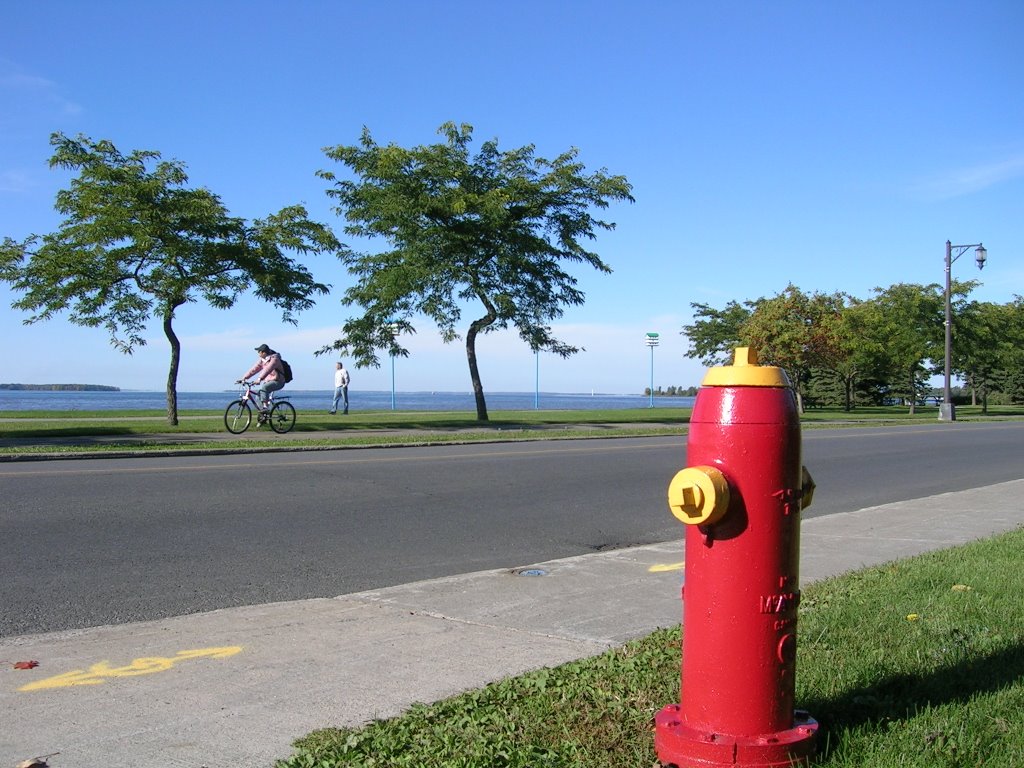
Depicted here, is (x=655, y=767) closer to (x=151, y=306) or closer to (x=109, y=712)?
(x=109, y=712)

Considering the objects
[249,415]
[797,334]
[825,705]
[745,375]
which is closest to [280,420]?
[249,415]

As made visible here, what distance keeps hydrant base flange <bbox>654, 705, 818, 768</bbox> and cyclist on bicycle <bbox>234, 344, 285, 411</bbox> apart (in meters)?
17.0

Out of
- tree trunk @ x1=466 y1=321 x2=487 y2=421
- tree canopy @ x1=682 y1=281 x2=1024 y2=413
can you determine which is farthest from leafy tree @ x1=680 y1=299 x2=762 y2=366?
tree trunk @ x1=466 y1=321 x2=487 y2=421

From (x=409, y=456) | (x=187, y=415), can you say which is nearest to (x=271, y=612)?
(x=409, y=456)

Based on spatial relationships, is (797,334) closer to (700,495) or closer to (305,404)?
(305,404)

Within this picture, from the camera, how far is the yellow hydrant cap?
9.63 feet

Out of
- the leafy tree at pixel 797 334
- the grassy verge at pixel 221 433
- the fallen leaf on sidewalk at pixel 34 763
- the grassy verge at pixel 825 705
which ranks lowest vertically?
the fallen leaf on sidewalk at pixel 34 763

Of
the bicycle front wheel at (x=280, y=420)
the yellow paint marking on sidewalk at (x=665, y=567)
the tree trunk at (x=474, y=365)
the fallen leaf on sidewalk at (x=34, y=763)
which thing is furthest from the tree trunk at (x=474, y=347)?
the fallen leaf on sidewalk at (x=34, y=763)

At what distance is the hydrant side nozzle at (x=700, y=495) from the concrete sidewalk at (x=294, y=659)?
1679mm

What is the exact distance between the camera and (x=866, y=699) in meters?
3.64

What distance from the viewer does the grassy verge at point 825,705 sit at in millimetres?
3197

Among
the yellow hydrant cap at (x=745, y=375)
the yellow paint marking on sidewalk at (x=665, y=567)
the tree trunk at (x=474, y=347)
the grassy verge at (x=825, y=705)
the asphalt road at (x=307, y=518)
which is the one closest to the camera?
the yellow hydrant cap at (x=745, y=375)

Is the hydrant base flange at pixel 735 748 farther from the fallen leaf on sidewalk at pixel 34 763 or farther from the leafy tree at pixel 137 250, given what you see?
the leafy tree at pixel 137 250

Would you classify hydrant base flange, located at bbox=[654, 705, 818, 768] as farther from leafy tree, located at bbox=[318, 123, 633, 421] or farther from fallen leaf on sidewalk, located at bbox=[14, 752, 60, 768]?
leafy tree, located at bbox=[318, 123, 633, 421]
